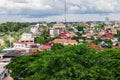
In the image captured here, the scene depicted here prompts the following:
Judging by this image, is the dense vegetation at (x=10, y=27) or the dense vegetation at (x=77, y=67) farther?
the dense vegetation at (x=10, y=27)

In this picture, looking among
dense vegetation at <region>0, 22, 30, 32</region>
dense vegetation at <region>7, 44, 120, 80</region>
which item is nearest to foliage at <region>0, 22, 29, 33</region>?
dense vegetation at <region>0, 22, 30, 32</region>

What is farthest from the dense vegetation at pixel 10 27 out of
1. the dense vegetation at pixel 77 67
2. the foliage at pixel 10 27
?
the dense vegetation at pixel 77 67

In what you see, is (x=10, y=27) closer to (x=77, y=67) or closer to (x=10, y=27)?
(x=10, y=27)

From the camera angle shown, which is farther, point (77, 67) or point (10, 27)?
point (10, 27)

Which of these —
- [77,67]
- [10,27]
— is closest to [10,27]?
[10,27]

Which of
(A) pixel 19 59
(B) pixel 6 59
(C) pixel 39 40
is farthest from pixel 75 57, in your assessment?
(C) pixel 39 40

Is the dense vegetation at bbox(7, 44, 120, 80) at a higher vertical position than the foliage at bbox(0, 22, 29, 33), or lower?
higher

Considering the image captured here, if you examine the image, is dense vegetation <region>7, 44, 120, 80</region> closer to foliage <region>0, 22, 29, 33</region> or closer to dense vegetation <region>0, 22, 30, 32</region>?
foliage <region>0, 22, 29, 33</region>

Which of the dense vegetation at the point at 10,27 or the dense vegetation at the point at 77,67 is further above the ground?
the dense vegetation at the point at 77,67

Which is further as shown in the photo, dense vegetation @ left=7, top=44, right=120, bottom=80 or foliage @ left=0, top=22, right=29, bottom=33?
foliage @ left=0, top=22, right=29, bottom=33

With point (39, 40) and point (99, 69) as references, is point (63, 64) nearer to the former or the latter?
point (99, 69)

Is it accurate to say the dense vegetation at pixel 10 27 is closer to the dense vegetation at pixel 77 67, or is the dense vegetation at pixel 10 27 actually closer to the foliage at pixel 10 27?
the foliage at pixel 10 27
